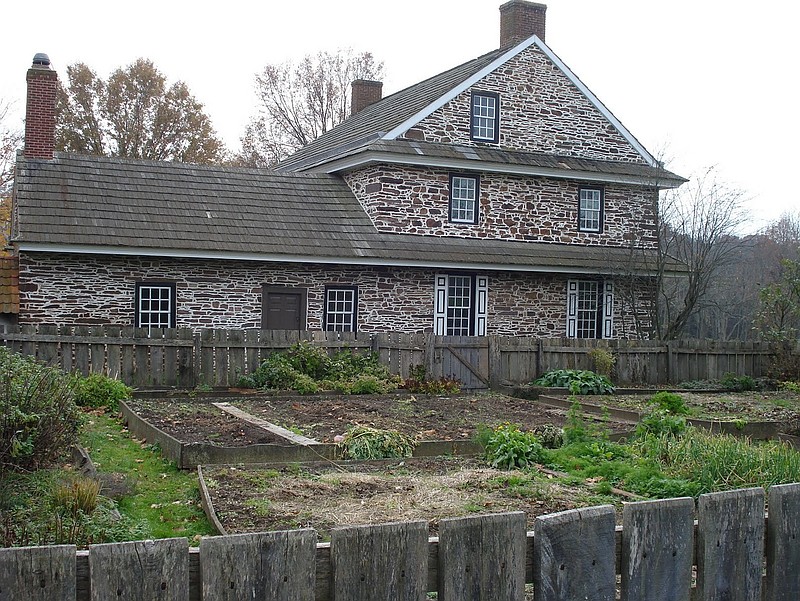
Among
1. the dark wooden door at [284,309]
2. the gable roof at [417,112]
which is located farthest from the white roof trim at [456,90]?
the dark wooden door at [284,309]

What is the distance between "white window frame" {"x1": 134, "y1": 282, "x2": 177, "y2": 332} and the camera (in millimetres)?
21984

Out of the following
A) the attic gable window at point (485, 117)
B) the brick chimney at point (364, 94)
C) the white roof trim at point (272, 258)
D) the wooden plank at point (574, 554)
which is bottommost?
the wooden plank at point (574, 554)

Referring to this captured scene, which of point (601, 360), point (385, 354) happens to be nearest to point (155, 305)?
point (385, 354)

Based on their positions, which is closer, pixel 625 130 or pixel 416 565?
pixel 416 565

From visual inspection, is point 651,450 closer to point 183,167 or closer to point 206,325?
point 206,325

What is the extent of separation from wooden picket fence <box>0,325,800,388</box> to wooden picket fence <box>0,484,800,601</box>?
15.4 m

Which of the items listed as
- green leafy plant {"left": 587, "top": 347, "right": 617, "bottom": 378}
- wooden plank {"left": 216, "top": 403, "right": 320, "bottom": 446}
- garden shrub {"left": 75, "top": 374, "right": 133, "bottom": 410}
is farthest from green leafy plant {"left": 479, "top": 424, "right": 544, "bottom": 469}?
green leafy plant {"left": 587, "top": 347, "right": 617, "bottom": 378}

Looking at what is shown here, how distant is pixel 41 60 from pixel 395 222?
32.6ft

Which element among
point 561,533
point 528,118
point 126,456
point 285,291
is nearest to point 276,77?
point 528,118

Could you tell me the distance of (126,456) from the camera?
1122 cm

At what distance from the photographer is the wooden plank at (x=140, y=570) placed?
3406 millimetres

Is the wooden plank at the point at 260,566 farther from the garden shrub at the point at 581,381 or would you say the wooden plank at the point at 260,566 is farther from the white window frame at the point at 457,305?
the white window frame at the point at 457,305

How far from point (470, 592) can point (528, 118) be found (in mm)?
24903

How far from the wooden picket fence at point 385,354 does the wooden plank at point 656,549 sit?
610 inches
